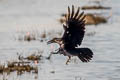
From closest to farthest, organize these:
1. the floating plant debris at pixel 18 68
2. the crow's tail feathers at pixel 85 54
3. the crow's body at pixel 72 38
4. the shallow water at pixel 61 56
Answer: the crow's body at pixel 72 38 → the crow's tail feathers at pixel 85 54 → the shallow water at pixel 61 56 → the floating plant debris at pixel 18 68

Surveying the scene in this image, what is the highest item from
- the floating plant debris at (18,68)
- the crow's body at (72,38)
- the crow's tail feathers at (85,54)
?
the crow's body at (72,38)

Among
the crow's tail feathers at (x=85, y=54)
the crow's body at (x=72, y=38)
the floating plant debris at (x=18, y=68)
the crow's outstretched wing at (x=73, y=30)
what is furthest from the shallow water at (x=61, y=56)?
the crow's outstretched wing at (x=73, y=30)

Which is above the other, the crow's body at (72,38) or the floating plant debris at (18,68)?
the crow's body at (72,38)

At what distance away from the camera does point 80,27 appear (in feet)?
43.4

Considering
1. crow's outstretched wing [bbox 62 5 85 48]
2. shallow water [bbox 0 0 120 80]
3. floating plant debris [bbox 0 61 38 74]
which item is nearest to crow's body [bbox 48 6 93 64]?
crow's outstretched wing [bbox 62 5 85 48]

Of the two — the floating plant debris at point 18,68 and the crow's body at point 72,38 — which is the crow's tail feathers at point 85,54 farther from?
the floating plant debris at point 18,68

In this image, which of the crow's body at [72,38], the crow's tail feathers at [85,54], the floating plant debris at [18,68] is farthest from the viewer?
the floating plant debris at [18,68]

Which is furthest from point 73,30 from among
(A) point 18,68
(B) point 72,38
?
(A) point 18,68

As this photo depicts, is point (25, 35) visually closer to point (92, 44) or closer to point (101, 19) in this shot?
point (92, 44)

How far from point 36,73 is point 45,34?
10.5 m

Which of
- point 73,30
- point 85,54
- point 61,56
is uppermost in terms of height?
point 73,30

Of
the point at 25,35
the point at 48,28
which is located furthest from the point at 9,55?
the point at 48,28

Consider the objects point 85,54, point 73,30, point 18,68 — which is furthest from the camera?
point 18,68

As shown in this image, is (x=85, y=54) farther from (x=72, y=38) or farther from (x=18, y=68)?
(x=18, y=68)
